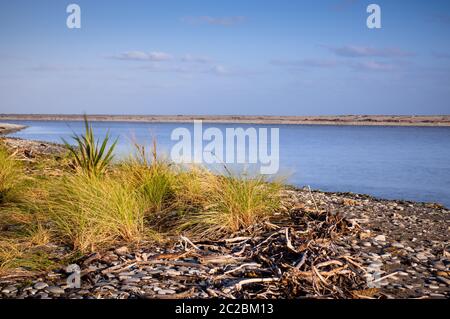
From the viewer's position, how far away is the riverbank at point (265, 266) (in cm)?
423

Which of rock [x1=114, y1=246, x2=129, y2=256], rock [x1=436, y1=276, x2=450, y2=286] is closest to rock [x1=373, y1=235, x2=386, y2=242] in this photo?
rock [x1=436, y1=276, x2=450, y2=286]

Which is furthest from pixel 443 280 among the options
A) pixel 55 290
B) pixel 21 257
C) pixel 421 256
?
pixel 21 257

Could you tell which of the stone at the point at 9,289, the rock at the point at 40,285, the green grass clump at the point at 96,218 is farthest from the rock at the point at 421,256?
the stone at the point at 9,289

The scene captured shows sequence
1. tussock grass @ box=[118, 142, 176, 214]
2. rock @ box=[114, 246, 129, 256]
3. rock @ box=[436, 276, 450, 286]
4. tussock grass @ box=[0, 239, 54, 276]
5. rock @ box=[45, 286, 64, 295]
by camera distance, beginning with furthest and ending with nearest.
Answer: tussock grass @ box=[118, 142, 176, 214]
rock @ box=[114, 246, 129, 256]
tussock grass @ box=[0, 239, 54, 276]
rock @ box=[436, 276, 450, 286]
rock @ box=[45, 286, 64, 295]

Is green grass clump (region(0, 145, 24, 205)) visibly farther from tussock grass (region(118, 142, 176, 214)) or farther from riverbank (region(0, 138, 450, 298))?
tussock grass (region(118, 142, 176, 214))

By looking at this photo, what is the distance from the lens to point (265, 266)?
191 inches

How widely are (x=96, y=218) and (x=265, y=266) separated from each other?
6.31ft

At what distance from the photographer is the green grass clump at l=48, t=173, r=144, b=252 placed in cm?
536

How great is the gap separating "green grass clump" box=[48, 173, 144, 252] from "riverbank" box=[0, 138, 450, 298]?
174mm

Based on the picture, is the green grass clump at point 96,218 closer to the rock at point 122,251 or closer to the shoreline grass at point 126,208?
the shoreline grass at point 126,208

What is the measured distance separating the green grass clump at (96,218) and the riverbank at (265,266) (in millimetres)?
174
